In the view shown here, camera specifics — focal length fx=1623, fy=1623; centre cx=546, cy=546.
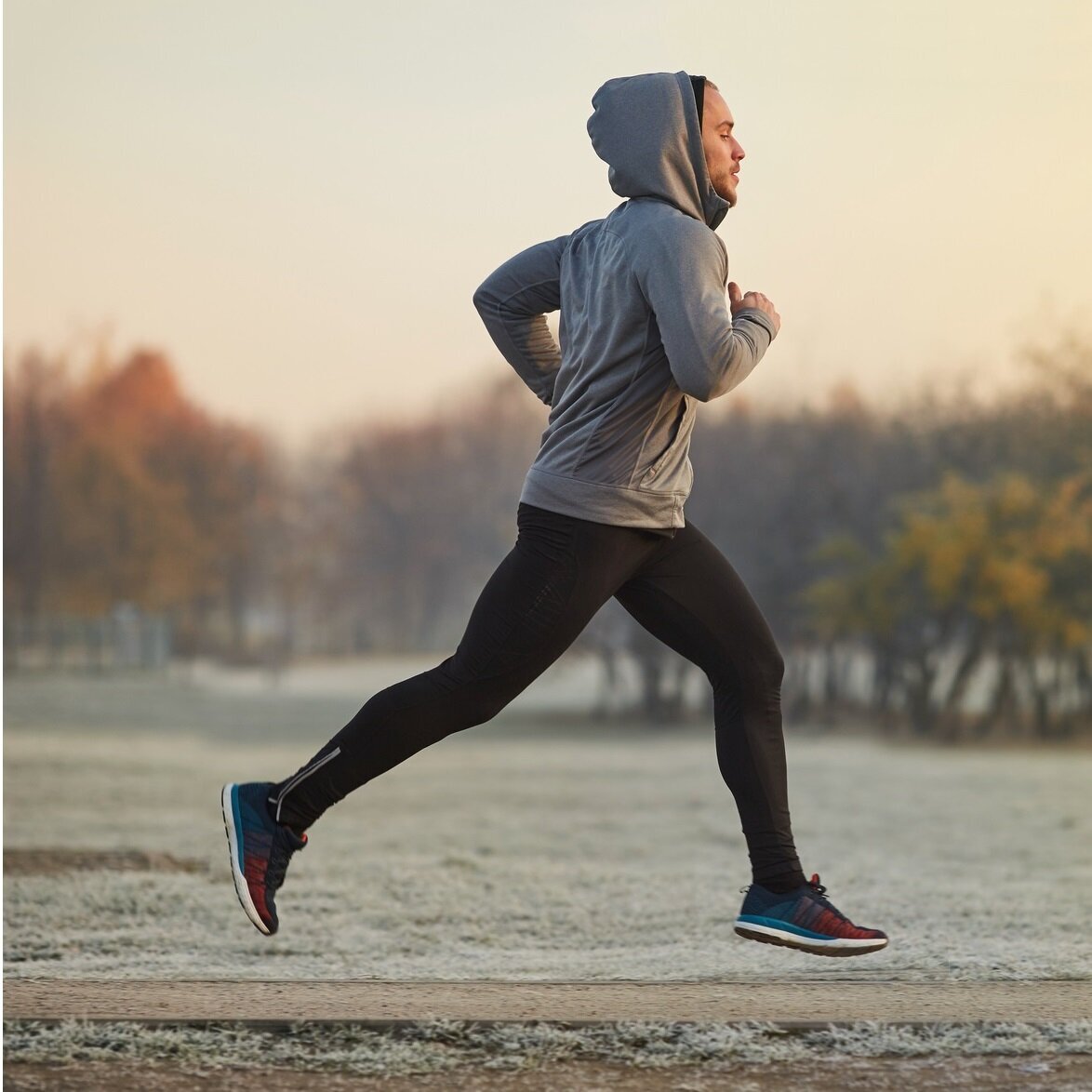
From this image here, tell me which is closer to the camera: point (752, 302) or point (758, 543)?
point (752, 302)

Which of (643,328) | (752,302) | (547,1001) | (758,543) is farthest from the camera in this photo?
(758,543)

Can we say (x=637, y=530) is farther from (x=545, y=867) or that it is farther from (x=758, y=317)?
(x=545, y=867)

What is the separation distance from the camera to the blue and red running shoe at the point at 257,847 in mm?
2621

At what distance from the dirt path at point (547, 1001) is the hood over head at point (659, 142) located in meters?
1.33

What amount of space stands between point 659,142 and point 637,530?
0.62 m

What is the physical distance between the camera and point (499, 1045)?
2566mm

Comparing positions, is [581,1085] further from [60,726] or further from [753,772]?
[60,726]

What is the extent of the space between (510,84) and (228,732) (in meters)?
5.98

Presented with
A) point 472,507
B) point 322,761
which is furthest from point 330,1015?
point 472,507

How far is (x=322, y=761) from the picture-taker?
266 centimetres

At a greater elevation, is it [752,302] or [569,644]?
[752,302]

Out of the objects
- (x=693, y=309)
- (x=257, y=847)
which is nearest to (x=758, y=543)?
(x=257, y=847)

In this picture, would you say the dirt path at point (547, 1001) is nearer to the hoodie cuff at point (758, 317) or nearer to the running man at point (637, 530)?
the running man at point (637, 530)

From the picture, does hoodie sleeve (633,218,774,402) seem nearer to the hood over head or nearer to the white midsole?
the hood over head
